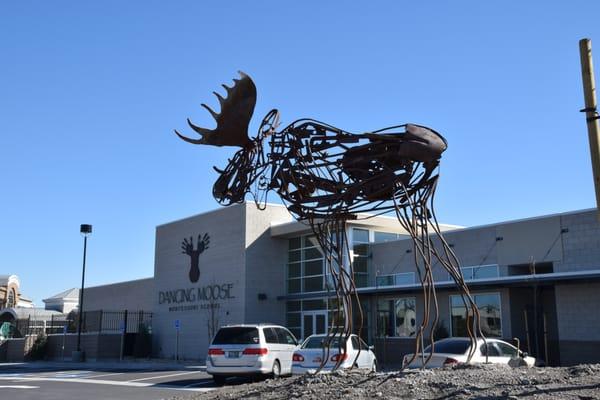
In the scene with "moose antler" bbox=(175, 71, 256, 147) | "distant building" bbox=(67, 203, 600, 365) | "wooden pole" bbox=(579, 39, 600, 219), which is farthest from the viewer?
Result: "distant building" bbox=(67, 203, 600, 365)

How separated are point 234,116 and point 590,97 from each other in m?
4.95

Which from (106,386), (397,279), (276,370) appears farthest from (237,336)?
(397,279)

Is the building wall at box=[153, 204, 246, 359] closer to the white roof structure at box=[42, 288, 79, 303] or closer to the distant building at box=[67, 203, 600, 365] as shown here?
the distant building at box=[67, 203, 600, 365]

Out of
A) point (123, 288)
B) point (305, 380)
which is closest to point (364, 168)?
point (305, 380)

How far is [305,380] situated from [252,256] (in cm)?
2633

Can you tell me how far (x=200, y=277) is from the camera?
38.0 meters

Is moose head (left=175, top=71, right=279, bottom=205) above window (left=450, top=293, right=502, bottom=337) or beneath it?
above

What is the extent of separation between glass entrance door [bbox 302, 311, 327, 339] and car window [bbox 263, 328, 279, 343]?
500 inches

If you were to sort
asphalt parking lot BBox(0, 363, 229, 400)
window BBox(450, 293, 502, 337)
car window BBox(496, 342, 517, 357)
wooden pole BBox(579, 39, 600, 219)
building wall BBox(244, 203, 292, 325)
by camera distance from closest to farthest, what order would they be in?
wooden pole BBox(579, 39, 600, 219), car window BBox(496, 342, 517, 357), asphalt parking lot BBox(0, 363, 229, 400), window BBox(450, 293, 502, 337), building wall BBox(244, 203, 292, 325)

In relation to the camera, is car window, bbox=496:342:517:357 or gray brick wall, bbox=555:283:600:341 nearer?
car window, bbox=496:342:517:357

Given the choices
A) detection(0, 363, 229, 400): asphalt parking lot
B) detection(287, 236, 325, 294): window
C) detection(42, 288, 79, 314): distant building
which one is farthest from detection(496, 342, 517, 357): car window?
detection(42, 288, 79, 314): distant building

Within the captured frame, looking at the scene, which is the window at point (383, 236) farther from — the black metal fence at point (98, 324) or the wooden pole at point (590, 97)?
the wooden pole at point (590, 97)

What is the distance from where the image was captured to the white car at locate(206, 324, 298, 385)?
60.5 ft

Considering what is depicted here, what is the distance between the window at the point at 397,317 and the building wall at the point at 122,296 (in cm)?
2112
